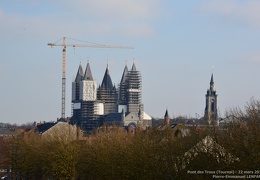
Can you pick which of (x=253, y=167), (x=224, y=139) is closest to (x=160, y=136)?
(x=224, y=139)

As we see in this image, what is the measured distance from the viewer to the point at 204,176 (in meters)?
32.7

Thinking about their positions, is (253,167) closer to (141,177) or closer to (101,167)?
(141,177)

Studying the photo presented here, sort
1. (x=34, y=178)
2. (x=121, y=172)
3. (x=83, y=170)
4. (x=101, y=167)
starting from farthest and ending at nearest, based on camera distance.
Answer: (x=34, y=178)
(x=83, y=170)
(x=101, y=167)
(x=121, y=172)

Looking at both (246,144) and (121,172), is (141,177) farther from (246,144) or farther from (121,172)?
→ (246,144)

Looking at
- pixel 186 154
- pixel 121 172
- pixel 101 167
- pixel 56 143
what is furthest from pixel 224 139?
pixel 56 143

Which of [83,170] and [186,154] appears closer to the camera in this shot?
[186,154]

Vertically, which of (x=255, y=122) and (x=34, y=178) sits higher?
(x=255, y=122)

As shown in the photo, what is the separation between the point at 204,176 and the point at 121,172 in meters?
8.28

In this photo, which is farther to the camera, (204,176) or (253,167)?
(204,176)

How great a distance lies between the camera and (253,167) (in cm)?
2944

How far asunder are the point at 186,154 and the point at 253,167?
6.83 meters

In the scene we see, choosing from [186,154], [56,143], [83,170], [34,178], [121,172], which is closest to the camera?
[186,154]

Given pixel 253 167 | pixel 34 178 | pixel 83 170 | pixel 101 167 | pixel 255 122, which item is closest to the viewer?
pixel 253 167

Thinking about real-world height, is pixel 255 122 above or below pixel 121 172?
above
